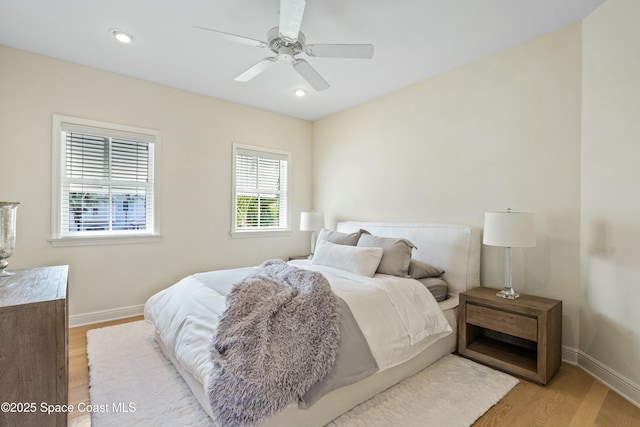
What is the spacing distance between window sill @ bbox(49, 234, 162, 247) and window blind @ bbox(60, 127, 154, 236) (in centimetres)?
7

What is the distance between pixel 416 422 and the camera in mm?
1706

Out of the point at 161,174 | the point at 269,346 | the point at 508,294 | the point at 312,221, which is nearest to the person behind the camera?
the point at 269,346

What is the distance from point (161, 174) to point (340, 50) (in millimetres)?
2565

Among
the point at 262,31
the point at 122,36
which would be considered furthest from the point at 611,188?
the point at 122,36

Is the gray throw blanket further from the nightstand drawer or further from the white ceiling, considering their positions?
the white ceiling

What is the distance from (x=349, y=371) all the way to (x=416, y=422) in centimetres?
48

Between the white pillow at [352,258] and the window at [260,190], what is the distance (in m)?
1.63

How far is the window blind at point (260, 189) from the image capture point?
4.25m

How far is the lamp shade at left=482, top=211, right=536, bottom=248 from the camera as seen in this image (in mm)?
2232

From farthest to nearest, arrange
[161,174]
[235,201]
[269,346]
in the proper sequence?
[235,201] < [161,174] < [269,346]

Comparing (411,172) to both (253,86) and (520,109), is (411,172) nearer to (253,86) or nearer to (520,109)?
(520,109)

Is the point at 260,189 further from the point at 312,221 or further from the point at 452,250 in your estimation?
the point at 452,250

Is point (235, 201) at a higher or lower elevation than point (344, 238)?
higher

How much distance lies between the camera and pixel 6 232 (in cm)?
159
